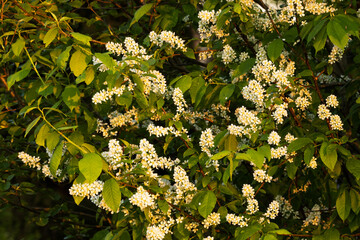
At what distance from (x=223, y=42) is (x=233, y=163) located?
102cm

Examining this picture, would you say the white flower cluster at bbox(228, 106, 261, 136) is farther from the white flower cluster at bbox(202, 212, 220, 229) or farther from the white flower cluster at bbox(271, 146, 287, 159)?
the white flower cluster at bbox(202, 212, 220, 229)

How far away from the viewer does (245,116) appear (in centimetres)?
224

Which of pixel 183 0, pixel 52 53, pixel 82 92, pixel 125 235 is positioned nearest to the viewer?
pixel 125 235

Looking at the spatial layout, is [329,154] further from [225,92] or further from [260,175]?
[225,92]

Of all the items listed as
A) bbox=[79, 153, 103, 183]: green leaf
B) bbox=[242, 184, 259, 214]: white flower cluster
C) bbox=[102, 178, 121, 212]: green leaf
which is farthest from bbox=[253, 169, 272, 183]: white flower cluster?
bbox=[79, 153, 103, 183]: green leaf

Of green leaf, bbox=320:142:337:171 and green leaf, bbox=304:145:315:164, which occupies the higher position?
green leaf, bbox=320:142:337:171

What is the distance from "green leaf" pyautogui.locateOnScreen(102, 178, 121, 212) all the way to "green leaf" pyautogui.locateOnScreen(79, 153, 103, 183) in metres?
0.18

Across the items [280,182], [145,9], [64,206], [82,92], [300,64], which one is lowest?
[64,206]

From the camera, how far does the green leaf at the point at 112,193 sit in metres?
1.89

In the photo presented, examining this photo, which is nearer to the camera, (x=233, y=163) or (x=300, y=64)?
(x=233, y=163)

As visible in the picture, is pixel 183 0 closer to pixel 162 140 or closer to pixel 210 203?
pixel 162 140

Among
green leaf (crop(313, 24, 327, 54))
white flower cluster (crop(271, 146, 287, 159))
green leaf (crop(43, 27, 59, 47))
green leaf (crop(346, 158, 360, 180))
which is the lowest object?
white flower cluster (crop(271, 146, 287, 159))

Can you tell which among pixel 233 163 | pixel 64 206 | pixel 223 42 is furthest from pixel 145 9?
pixel 64 206

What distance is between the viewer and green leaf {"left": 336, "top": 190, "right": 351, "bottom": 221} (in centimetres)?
237
